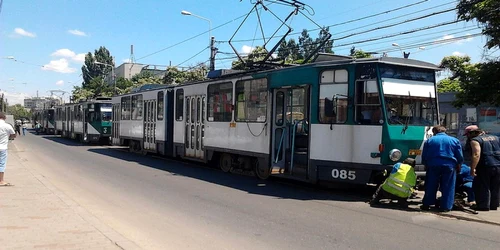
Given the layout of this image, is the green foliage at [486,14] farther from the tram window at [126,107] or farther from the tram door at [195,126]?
the tram window at [126,107]

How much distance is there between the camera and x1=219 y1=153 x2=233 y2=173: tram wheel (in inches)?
538

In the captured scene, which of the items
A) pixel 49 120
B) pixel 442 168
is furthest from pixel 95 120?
pixel 442 168

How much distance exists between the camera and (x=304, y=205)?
28.3 ft

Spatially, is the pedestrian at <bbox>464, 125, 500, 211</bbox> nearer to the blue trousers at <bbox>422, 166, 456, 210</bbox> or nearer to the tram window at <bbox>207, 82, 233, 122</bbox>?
the blue trousers at <bbox>422, 166, 456, 210</bbox>

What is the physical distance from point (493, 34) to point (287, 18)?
8178mm

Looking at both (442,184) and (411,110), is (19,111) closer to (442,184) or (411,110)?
(411,110)

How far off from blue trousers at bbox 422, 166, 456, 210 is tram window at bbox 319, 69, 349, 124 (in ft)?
7.14

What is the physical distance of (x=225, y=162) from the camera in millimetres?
14008

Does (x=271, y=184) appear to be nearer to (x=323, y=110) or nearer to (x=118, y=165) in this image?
(x=323, y=110)

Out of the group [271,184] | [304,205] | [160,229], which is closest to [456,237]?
[304,205]

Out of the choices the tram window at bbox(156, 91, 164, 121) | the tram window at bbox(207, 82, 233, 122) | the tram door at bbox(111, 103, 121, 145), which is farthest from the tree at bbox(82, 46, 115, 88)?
the tram window at bbox(207, 82, 233, 122)

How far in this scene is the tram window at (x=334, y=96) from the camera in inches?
372

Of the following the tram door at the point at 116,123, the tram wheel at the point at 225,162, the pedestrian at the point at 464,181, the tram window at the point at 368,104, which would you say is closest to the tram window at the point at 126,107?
the tram door at the point at 116,123

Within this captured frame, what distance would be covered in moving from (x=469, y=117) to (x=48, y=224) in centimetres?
2323
